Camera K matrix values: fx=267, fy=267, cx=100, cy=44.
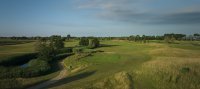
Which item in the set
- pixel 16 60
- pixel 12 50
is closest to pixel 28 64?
pixel 16 60

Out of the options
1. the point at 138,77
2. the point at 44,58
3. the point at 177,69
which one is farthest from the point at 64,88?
the point at 44,58

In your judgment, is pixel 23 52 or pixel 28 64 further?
pixel 23 52

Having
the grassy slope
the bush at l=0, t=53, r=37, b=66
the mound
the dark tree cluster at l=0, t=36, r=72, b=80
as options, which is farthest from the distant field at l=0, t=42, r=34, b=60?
the mound

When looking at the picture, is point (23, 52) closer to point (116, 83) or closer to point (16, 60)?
point (16, 60)

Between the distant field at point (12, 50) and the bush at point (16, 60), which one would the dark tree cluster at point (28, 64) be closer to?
the bush at point (16, 60)

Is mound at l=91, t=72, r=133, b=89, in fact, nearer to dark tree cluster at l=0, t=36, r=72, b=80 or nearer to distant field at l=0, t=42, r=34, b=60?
dark tree cluster at l=0, t=36, r=72, b=80

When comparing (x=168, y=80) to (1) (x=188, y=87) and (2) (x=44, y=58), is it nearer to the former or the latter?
(1) (x=188, y=87)

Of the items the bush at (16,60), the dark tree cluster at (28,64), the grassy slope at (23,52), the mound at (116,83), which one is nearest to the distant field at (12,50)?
the grassy slope at (23,52)

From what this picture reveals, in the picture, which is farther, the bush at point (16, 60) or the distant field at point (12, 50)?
the distant field at point (12, 50)

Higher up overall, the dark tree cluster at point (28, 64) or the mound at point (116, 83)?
the mound at point (116, 83)

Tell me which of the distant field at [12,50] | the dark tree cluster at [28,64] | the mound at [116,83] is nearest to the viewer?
the mound at [116,83]

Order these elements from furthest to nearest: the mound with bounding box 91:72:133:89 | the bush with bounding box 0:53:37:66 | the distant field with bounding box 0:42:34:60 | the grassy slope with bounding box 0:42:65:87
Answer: the distant field with bounding box 0:42:34:60
the bush with bounding box 0:53:37:66
the grassy slope with bounding box 0:42:65:87
the mound with bounding box 91:72:133:89
